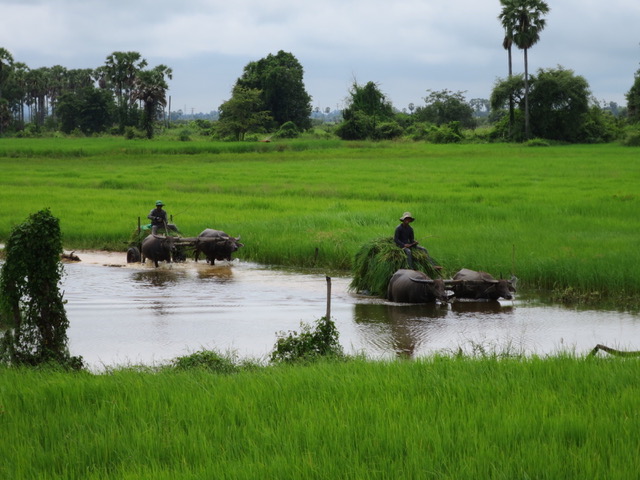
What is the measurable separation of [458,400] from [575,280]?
7.50 metres

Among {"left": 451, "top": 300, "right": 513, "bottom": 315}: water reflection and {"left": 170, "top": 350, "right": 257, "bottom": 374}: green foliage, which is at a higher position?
{"left": 170, "top": 350, "right": 257, "bottom": 374}: green foliage

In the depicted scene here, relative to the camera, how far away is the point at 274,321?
1050 centimetres

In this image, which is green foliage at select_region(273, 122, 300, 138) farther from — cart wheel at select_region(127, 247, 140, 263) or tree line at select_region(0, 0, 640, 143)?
cart wheel at select_region(127, 247, 140, 263)

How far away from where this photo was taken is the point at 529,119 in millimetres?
58375

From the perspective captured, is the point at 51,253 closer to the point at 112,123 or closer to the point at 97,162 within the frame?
the point at 97,162

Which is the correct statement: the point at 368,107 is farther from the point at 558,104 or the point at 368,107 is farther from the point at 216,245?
the point at 216,245

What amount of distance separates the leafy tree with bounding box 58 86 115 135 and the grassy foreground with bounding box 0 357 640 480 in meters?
71.3

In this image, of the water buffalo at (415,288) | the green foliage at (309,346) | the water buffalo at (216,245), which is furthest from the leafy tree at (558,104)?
the green foliage at (309,346)

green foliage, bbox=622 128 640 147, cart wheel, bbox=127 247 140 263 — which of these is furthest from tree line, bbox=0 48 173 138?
cart wheel, bbox=127 247 140 263

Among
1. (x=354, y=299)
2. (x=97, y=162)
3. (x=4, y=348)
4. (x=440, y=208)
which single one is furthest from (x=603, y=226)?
(x=97, y=162)

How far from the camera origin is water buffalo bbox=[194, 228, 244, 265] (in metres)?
14.9

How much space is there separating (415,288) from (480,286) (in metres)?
0.93

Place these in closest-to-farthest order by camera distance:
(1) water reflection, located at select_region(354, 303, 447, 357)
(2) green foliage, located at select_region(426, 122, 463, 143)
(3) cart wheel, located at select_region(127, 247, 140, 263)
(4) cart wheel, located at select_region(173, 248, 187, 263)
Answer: (1) water reflection, located at select_region(354, 303, 447, 357)
(4) cart wheel, located at select_region(173, 248, 187, 263)
(3) cart wheel, located at select_region(127, 247, 140, 263)
(2) green foliage, located at select_region(426, 122, 463, 143)

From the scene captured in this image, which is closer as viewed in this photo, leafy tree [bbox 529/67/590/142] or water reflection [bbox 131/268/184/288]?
water reflection [bbox 131/268/184/288]
